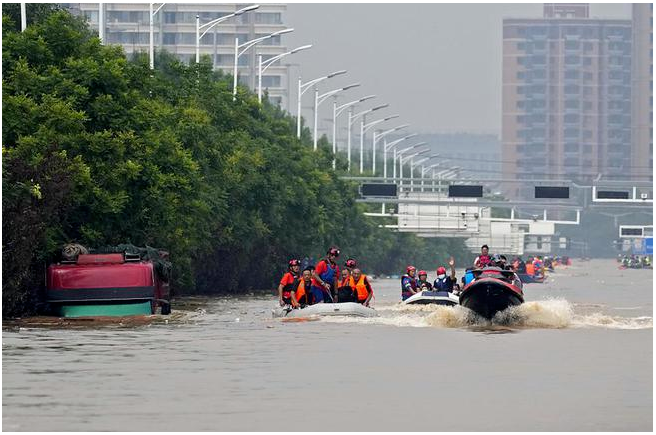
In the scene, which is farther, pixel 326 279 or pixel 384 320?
pixel 326 279

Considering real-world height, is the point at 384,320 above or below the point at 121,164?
below

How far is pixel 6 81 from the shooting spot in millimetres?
54469

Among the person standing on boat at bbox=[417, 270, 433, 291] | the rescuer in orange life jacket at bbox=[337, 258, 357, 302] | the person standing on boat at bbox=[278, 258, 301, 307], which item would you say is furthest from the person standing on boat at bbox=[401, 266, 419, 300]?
the rescuer in orange life jacket at bbox=[337, 258, 357, 302]

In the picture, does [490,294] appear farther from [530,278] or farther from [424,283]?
[530,278]

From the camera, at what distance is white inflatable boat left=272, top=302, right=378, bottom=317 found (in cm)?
4812

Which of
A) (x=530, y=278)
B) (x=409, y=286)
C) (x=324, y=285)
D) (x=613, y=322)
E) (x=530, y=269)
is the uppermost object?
(x=324, y=285)

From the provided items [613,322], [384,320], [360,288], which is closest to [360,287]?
[360,288]

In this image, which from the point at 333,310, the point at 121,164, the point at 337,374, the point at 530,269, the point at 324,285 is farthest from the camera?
the point at 530,269

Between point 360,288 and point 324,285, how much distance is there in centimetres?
142

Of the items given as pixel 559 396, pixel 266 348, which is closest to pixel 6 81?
pixel 266 348

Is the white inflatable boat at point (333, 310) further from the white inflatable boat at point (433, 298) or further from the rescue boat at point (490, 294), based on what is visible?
the rescue boat at point (490, 294)

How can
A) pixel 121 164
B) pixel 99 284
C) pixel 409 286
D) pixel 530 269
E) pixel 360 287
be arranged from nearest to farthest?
pixel 99 284, pixel 360 287, pixel 121 164, pixel 409 286, pixel 530 269

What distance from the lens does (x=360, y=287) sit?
50656 millimetres

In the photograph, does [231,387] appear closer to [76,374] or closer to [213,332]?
[76,374]
